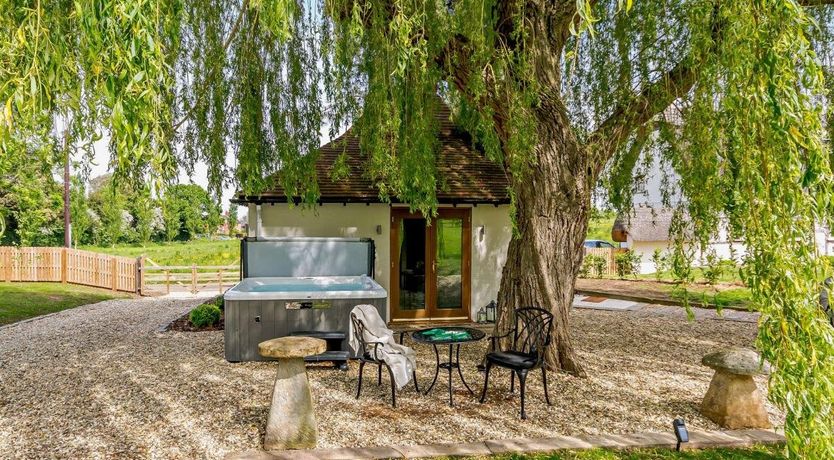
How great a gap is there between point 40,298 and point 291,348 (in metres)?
13.1

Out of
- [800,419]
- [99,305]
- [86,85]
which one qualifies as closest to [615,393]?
[800,419]

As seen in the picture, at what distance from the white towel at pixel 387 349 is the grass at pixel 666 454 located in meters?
1.64

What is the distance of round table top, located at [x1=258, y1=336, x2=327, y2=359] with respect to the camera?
4.26 meters

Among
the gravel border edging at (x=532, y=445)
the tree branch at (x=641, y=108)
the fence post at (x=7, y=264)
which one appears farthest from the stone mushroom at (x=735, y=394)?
the fence post at (x=7, y=264)

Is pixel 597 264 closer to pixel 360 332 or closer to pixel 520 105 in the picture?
pixel 520 105

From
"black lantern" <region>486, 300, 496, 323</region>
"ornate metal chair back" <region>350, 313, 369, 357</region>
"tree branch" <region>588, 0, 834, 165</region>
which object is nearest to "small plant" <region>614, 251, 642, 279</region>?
"black lantern" <region>486, 300, 496, 323</region>

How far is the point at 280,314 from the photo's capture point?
23.6 ft

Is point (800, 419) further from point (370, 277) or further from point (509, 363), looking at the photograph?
point (370, 277)

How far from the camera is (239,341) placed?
706 centimetres

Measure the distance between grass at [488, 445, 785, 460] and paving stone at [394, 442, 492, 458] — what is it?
0.74ft

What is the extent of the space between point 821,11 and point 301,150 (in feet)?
24.8

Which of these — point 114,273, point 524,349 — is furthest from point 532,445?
point 114,273

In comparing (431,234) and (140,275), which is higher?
(431,234)

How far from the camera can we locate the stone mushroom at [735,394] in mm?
4637
